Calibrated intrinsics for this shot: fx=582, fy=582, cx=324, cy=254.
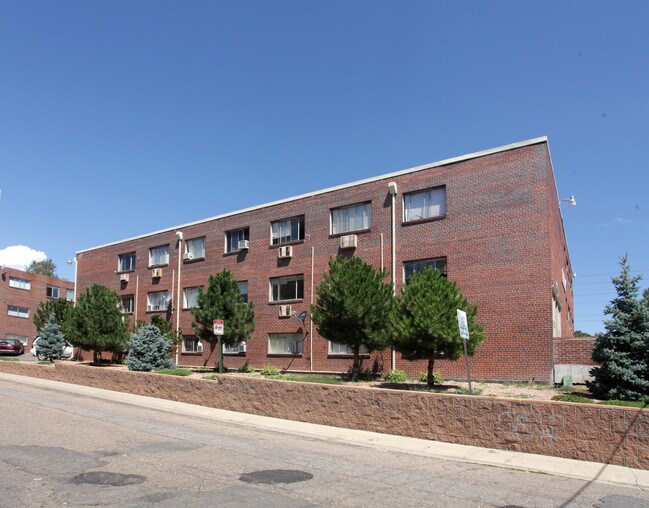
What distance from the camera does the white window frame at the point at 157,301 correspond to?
A: 1513 inches

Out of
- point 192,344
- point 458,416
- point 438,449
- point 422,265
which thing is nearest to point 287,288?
point 422,265

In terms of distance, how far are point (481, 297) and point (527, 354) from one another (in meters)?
2.84

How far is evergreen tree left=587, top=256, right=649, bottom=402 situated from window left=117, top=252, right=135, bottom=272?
33.4 metres

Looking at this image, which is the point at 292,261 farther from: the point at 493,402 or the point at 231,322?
the point at 493,402

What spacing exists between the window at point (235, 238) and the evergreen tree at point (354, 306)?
12092 millimetres

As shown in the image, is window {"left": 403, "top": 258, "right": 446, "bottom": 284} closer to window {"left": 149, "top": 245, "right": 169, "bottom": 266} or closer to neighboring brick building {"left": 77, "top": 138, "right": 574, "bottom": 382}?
neighboring brick building {"left": 77, "top": 138, "right": 574, "bottom": 382}

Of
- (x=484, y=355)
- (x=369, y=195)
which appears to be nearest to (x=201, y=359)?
(x=369, y=195)

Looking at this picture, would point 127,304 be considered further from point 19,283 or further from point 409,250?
point 19,283

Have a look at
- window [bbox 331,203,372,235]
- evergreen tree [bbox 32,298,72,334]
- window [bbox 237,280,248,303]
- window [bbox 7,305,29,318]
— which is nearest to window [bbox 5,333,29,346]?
window [bbox 7,305,29,318]

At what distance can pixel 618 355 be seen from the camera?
15.7 meters

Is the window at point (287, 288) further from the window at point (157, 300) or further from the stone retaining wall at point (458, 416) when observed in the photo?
the stone retaining wall at point (458, 416)

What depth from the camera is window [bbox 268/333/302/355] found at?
1178 inches

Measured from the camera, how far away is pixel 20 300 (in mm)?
65812

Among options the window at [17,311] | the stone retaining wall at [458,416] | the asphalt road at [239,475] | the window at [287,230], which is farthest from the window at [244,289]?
the window at [17,311]
